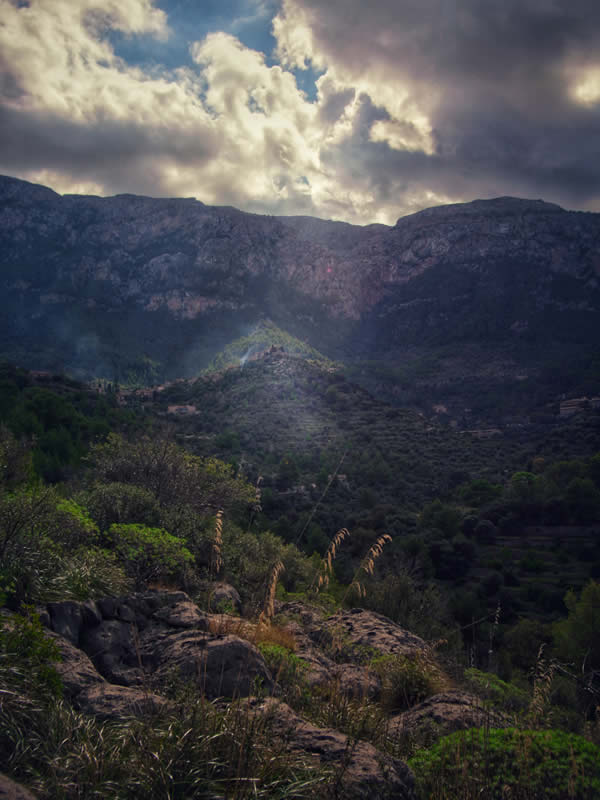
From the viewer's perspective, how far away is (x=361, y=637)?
311 inches

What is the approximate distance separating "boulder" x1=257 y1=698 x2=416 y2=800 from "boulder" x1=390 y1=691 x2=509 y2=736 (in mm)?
1023

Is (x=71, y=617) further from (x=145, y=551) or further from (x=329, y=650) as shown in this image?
(x=329, y=650)

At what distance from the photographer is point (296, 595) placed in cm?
1130

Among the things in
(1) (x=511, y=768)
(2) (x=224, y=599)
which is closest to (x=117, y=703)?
(1) (x=511, y=768)

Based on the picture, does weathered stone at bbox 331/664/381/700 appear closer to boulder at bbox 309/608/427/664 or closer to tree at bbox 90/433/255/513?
boulder at bbox 309/608/427/664

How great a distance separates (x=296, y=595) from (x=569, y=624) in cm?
1213

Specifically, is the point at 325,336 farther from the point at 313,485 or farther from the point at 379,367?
the point at 313,485

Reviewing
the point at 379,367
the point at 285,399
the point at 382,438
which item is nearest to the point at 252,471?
the point at 382,438

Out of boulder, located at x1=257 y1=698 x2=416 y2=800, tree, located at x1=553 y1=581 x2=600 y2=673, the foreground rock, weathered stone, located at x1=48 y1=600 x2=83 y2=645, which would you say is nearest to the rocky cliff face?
tree, located at x1=553 y1=581 x2=600 y2=673

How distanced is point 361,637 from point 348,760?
5.77 metres

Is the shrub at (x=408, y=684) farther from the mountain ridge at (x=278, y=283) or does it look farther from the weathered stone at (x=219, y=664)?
the mountain ridge at (x=278, y=283)

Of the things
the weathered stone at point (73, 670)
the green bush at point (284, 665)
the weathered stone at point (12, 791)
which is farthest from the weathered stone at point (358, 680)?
the weathered stone at point (12, 791)

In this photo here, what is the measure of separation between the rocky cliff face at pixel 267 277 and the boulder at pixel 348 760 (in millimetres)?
102137

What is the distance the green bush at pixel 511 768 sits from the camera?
282 cm
